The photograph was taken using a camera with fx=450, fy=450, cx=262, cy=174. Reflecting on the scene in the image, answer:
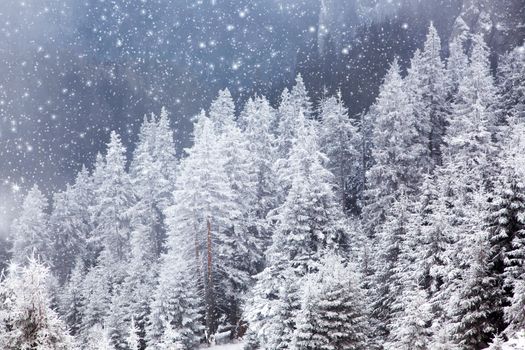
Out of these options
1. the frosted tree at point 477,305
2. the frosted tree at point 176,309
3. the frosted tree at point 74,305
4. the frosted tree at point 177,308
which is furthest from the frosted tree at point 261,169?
the frosted tree at point 477,305

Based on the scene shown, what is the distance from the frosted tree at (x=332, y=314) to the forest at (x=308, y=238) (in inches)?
2.4

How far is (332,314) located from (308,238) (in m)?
5.80

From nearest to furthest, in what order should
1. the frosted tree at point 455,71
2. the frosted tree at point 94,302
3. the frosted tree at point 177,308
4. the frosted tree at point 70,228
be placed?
the frosted tree at point 177,308, the frosted tree at point 94,302, the frosted tree at point 455,71, the frosted tree at point 70,228

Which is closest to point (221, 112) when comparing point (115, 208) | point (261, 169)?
point (261, 169)

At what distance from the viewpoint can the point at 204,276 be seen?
2928 cm

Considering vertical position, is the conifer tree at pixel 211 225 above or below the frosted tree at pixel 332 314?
above

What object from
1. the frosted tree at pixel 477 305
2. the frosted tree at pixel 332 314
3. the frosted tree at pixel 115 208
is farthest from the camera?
the frosted tree at pixel 115 208

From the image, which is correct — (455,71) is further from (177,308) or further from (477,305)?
(177,308)

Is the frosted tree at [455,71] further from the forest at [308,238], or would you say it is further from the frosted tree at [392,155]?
the frosted tree at [392,155]

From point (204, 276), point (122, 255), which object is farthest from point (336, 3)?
point (204, 276)

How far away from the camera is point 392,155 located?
36062 millimetres

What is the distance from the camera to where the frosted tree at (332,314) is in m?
17.0

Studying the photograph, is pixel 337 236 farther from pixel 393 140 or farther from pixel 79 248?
pixel 79 248

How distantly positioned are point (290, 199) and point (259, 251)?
9749 millimetres
